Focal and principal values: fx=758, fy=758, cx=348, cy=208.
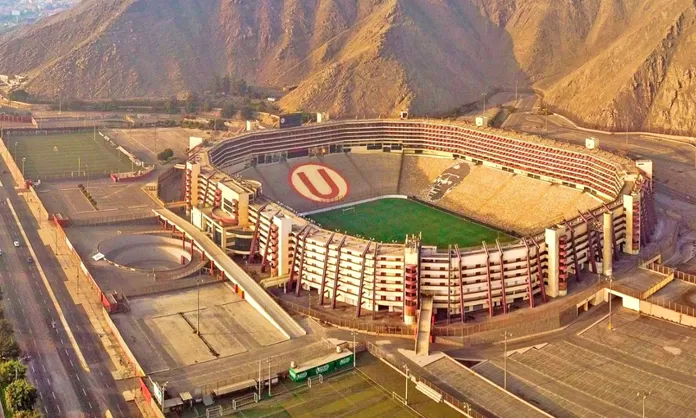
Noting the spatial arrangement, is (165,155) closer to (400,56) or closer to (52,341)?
(400,56)

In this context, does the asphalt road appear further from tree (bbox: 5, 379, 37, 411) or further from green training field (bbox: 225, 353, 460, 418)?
green training field (bbox: 225, 353, 460, 418)

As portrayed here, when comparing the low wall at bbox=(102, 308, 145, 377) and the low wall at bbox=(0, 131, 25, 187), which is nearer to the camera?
the low wall at bbox=(102, 308, 145, 377)

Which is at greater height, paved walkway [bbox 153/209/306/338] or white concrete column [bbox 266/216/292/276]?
white concrete column [bbox 266/216/292/276]

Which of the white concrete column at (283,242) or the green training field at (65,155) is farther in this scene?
the green training field at (65,155)

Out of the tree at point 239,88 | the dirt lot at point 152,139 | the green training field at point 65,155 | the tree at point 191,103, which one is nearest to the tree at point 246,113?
the dirt lot at point 152,139

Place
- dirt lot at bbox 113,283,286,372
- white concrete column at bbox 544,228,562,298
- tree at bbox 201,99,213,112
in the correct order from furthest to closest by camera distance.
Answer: tree at bbox 201,99,213,112 → white concrete column at bbox 544,228,562,298 → dirt lot at bbox 113,283,286,372

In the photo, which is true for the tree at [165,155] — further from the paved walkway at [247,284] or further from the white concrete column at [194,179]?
the paved walkway at [247,284]

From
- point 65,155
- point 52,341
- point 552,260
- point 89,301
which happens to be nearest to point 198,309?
point 89,301

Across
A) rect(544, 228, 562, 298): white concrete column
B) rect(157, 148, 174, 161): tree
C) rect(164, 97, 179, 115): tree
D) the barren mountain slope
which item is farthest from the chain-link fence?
rect(164, 97, 179, 115): tree
